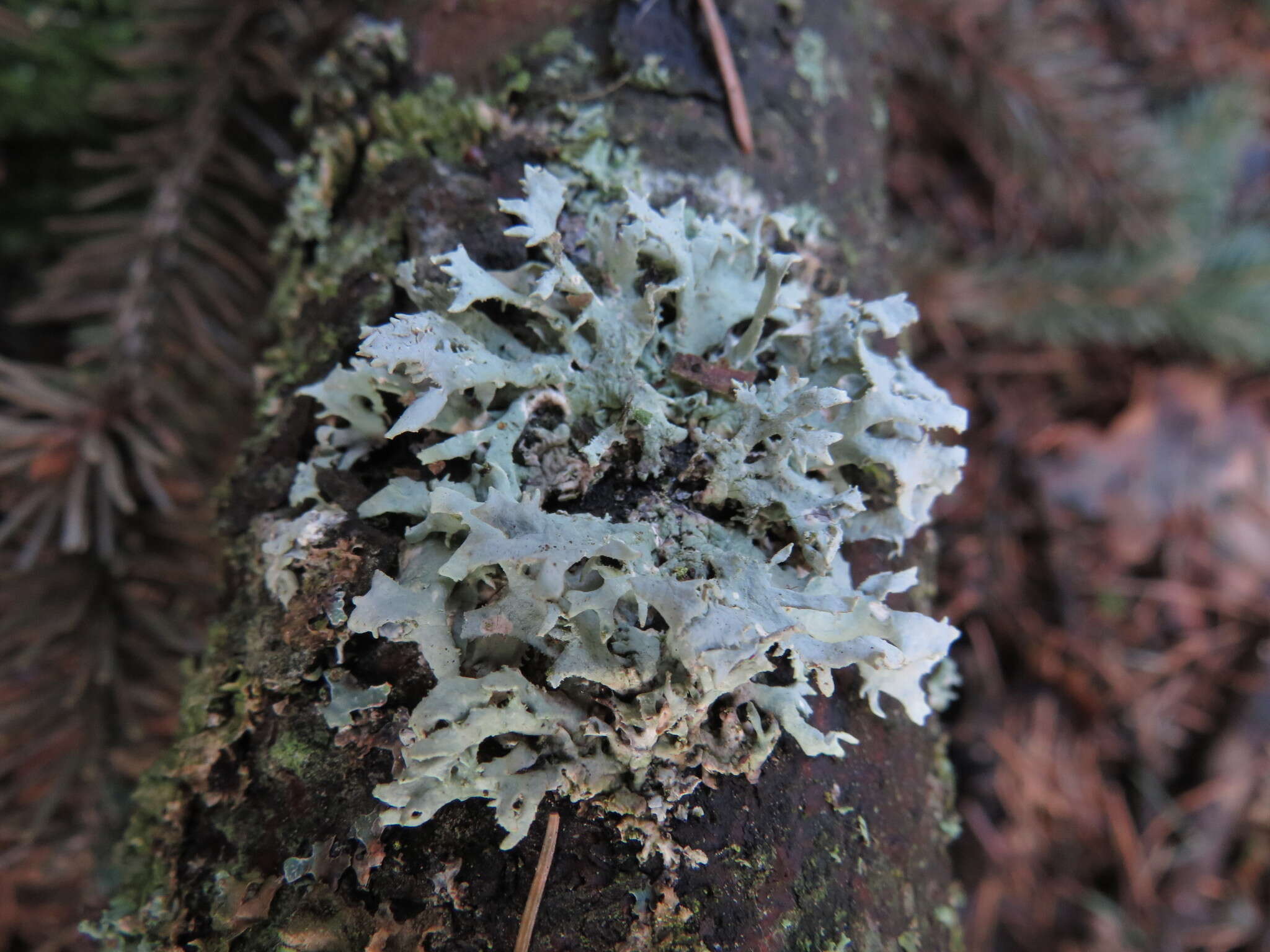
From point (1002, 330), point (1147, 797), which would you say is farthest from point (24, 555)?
point (1147, 797)

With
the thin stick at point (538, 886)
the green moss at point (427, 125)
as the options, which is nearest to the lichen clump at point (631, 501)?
the thin stick at point (538, 886)

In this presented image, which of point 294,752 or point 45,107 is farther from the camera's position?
point 45,107

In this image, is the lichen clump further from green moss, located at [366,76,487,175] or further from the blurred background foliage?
the blurred background foliage

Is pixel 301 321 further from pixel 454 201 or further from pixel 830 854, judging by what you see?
pixel 830 854

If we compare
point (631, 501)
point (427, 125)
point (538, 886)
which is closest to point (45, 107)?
point (427, 125)

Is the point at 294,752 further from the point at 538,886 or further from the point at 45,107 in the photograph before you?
the point at 45,107

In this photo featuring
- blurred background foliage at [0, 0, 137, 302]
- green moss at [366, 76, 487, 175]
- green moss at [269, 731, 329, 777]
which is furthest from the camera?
blurred background foliage at [0, 0, 137, 302]

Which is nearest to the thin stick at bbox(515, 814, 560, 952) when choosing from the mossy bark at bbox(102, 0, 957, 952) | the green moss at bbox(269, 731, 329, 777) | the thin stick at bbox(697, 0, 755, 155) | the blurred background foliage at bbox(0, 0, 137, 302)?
the mossy bark at bbox(102, 0, 957, 952)
